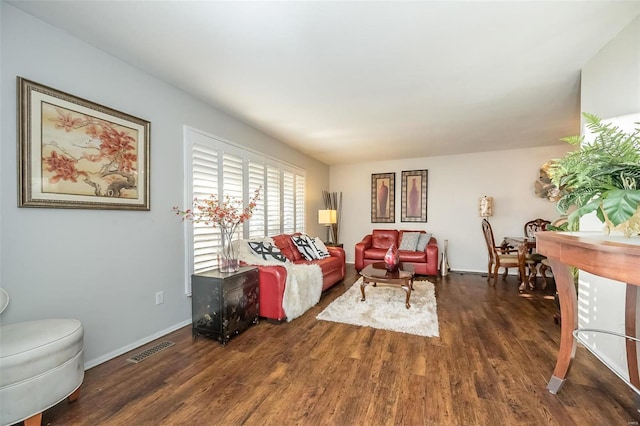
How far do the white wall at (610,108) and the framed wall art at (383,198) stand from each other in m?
3.93

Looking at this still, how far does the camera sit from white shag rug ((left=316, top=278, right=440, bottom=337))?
2.74 metres

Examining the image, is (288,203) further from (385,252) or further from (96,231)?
(96,231)

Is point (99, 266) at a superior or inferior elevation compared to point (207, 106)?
inferior

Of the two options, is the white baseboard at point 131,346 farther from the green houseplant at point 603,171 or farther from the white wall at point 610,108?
the white wall at point 610,108

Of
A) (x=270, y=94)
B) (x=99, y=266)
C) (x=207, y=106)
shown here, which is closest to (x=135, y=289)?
(x=99, y=266)

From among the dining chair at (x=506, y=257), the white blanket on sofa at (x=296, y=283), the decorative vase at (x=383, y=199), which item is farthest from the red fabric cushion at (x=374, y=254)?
the white blanket on sofa at (x=296, y=283)

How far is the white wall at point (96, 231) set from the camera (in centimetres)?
167

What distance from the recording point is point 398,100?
3.03 meters

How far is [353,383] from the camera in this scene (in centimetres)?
183

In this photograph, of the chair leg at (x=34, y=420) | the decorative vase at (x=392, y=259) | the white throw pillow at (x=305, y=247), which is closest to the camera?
the chair leg at (x=34, y=420)

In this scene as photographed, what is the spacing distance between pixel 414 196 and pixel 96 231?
5635 mm

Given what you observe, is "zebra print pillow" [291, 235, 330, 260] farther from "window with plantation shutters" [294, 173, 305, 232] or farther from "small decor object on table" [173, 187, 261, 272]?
"small decor object on table" [173, 187, 261, 272]

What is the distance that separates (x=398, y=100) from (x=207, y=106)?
7.51 feet

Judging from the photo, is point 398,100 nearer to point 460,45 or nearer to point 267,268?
point 460,45
